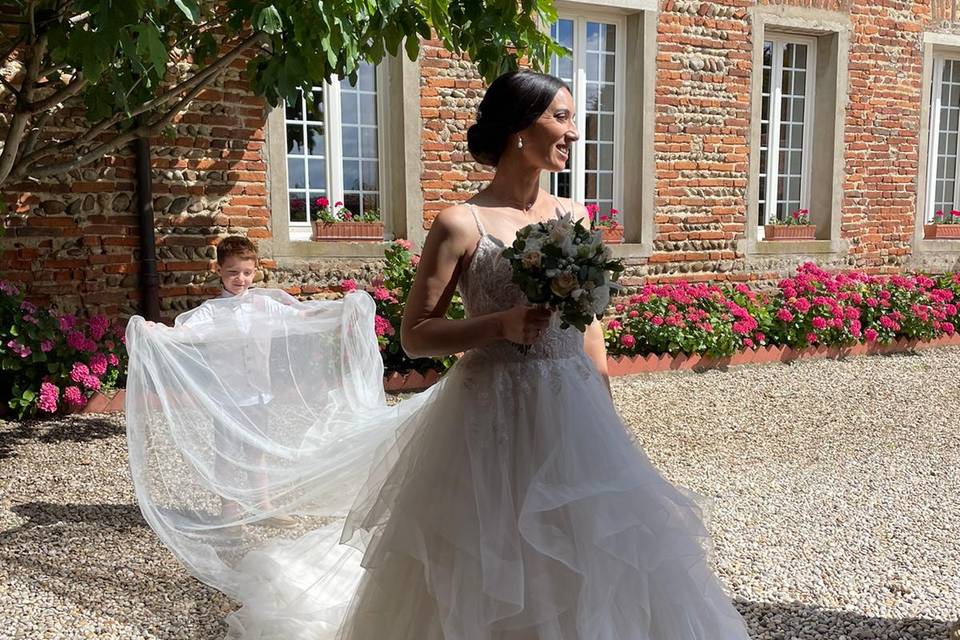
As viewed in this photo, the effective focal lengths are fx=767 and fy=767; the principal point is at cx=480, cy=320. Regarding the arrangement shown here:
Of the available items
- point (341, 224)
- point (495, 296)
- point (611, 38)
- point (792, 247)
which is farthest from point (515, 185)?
point (792, 247)

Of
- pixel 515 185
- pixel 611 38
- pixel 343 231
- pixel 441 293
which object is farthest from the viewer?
pixel 611 38

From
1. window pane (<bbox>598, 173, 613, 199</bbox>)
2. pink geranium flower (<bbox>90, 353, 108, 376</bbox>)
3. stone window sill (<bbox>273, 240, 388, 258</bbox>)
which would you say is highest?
window pane (<bbox>598, 173, 613, 199</bbox>)

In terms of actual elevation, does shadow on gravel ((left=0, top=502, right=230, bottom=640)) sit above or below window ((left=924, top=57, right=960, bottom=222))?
below

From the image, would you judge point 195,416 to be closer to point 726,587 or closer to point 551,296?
point 551,296

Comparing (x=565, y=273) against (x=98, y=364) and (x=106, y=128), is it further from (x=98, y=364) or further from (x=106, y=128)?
(x=98, y=364)

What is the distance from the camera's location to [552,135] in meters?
2.04

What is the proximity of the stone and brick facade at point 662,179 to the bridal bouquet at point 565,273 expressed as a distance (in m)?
5.44

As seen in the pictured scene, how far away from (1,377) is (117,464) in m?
1.51

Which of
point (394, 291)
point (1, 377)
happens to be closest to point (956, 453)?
point (394, 291)

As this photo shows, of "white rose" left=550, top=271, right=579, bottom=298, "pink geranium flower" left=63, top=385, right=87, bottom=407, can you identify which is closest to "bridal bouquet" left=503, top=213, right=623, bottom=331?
"white rose" left=550, top=271, right=579, bottom=298

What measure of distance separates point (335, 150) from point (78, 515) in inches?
173

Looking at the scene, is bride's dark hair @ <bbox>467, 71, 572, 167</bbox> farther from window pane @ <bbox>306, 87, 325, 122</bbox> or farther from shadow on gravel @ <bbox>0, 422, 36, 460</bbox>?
window pane @ <bbox>306, 87, 325, 122</bbox>

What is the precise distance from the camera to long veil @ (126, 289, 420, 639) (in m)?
2.84

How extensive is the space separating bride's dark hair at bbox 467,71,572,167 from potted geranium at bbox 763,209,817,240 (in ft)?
26.2
